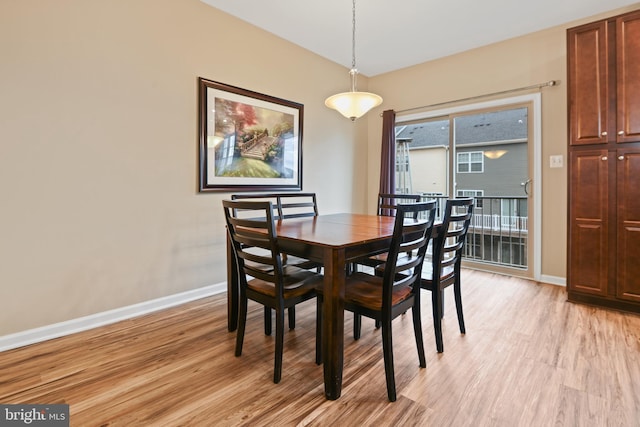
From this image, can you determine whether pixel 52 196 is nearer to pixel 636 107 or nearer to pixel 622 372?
pixel 622 372

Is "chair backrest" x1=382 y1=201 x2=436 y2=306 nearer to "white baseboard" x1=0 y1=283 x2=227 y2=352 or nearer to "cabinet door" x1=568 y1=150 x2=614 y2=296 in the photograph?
"cabinet door" x1=568 y1=150 x2=614 y2=296

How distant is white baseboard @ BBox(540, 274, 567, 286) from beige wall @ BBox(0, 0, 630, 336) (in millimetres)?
89

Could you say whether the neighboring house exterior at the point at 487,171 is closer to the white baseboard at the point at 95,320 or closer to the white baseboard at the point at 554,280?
the white baseboard at the point at 554,280

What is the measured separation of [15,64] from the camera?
1.99 m

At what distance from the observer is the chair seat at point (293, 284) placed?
69.2 inches

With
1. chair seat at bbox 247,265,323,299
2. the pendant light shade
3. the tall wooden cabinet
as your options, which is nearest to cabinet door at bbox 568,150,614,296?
the tall wooden cabinet

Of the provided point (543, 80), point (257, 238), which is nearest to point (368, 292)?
point (257, 238)

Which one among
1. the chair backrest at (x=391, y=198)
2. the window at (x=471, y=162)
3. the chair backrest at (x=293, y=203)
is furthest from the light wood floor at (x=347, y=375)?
the window at (x=471, y=162)

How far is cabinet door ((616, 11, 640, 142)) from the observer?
249 centimetres

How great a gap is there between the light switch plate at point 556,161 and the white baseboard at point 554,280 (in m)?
1.15

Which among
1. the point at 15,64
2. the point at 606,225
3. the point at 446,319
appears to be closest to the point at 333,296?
the point at 446,319

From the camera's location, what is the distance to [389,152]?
442 centimetres

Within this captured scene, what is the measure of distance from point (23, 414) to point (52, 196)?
1.31 meters

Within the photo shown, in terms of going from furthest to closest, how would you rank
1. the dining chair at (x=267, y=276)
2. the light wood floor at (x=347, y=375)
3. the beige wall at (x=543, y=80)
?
the beige wall at (x=543, y=80) → the dining chair at (x=267, y=276) → the light wood floor at (x=347, y=375)
